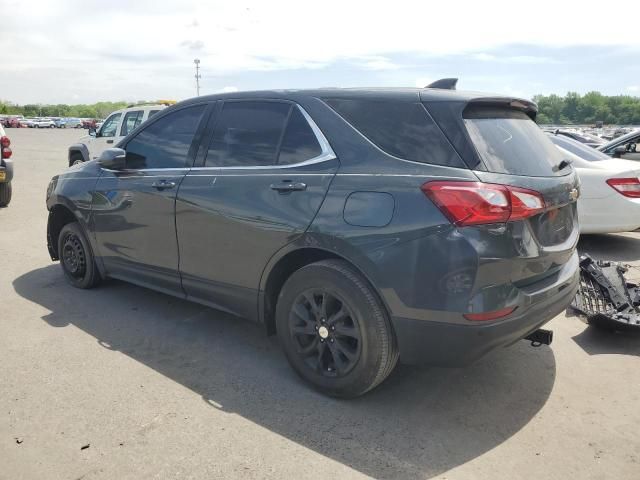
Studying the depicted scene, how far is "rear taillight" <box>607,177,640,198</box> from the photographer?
21.3 feet

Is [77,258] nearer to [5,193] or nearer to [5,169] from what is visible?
[5,169]

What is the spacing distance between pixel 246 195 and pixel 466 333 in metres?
1.64

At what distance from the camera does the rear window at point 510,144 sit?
2.88 meters

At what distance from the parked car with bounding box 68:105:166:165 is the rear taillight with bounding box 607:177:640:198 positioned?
30.8 feet

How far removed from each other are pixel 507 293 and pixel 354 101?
142 cm

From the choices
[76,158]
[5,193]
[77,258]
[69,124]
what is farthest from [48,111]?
[77,258]

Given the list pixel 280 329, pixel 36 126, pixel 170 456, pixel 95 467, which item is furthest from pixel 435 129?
pixel 36 126

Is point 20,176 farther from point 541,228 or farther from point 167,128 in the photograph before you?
point 541,228

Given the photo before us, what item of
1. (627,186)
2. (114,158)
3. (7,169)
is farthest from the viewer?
(7,169)

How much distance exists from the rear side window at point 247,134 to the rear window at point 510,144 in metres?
1.23

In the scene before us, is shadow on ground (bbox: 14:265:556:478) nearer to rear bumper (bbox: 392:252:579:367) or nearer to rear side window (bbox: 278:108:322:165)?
rear bumper (bbox: 392:252:579:367)

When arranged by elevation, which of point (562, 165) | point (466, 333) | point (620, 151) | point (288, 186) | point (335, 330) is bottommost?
point (335, 330)

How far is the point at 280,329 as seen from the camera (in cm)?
344

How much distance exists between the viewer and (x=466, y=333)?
2.72 metres
